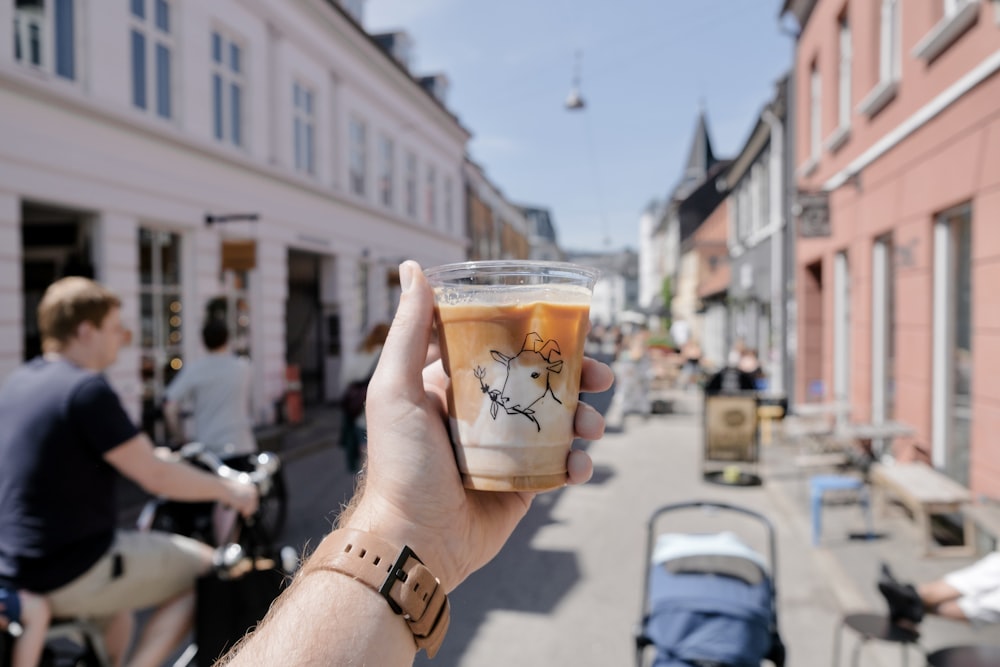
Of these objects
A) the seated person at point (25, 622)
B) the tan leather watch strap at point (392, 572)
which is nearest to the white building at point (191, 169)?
the seated person at point (25, 622)

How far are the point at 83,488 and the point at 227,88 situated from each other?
11702 mm

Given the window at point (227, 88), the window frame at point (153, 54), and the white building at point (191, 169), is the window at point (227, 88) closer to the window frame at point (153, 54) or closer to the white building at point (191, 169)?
the white building at point (191, 169)

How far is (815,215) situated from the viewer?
1132 centimetres

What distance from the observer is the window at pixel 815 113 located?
12656 millimetres

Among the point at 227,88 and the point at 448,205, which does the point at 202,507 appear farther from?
the point at 448,205

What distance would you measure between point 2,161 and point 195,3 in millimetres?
4804

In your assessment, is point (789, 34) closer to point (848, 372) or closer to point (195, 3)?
point (848, 372)

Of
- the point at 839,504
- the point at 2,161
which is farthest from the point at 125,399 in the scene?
the point at 839,504

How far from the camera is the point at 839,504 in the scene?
813 centimetres

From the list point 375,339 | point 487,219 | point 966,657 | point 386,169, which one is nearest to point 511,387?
point 966,657

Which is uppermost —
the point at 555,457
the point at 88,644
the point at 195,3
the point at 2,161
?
the point at 195,3

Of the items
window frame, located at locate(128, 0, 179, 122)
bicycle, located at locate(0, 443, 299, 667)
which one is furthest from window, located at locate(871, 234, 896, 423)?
window frame, located at locate(128, 0, 179, 122)

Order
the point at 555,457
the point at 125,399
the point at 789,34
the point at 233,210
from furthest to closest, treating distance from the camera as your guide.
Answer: the point at 789,34, the point at 233,210, the point at 125,399, the point at 555,457

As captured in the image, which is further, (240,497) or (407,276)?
(240,497)
